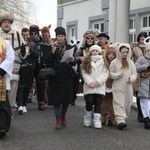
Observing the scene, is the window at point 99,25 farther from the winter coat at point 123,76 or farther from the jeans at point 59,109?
the jeans at point 59,109

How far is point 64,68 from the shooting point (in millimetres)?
7664

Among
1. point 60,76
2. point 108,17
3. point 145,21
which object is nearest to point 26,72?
point 60,76

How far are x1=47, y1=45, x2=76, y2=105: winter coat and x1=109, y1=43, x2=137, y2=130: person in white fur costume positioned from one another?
0.87 m

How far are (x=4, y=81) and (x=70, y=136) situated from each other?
1345 millimetres

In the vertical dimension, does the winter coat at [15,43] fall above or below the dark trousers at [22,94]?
above

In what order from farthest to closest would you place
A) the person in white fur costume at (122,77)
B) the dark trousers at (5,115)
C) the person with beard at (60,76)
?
the person in white fur costume at (122,77) < the person with beard at (60,76) < the dark trousers at (5,115)

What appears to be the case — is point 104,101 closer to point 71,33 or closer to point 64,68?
point 64,68

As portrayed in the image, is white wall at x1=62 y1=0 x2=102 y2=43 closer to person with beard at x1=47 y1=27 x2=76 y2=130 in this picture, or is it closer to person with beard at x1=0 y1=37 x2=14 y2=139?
person with beard at x1=47 y1=27 x2=76 y2=130

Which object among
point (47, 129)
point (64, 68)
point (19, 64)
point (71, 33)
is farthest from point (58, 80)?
point (71, 33)

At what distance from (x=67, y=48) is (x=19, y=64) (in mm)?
1442

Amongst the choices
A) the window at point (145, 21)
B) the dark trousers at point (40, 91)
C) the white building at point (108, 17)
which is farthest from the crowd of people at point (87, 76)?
the window at point (145, 21)

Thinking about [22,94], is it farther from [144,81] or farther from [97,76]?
[144,81]

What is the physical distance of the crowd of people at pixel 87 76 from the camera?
7.37 m

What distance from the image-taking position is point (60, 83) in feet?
25.2
